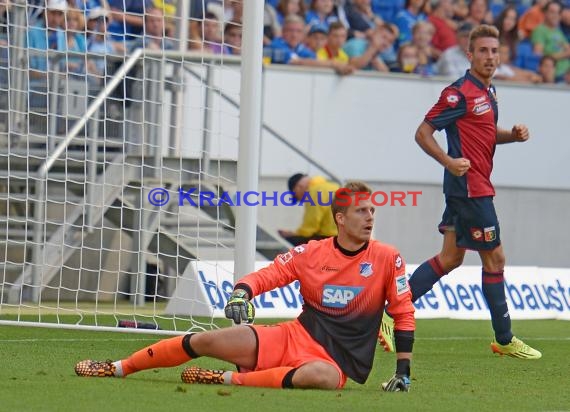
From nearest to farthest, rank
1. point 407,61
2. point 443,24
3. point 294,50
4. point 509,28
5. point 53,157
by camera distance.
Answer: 1. point 53,157
2. point 294,50
3. point 407,61
4. point 443,24
5. point 509,28

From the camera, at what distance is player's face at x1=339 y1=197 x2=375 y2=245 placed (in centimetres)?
729

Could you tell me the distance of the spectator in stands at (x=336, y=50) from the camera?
1748cm

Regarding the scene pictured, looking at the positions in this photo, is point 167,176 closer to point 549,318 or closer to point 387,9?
point 549,318

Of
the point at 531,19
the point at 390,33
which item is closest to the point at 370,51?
the point at 390,33

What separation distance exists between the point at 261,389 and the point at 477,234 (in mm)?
3423

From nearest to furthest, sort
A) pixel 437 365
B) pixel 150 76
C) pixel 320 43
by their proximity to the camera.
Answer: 1. pixel 437 365
2. pixel 150 76
3. pixel 320 43

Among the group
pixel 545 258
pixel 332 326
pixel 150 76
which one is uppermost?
pixel 150 76

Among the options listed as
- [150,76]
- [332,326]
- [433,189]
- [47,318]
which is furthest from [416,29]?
[332,326]

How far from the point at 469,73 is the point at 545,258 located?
30.7 ft

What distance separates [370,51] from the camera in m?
18.2

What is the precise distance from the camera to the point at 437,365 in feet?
30.4

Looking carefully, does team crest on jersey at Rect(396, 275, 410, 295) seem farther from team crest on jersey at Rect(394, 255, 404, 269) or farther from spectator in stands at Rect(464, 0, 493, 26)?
spectator in stands at Rect(464, 0, 493, 26)

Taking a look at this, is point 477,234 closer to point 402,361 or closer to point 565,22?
point 402,361

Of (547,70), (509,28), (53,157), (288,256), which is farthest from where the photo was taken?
(509,28)
